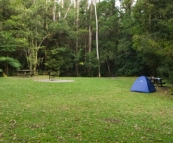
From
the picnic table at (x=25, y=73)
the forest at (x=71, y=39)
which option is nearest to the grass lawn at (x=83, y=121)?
the forest at (x=71, y=39)

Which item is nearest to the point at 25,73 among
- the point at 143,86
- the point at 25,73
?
the point at 25,73

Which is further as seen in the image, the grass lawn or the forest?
the forest

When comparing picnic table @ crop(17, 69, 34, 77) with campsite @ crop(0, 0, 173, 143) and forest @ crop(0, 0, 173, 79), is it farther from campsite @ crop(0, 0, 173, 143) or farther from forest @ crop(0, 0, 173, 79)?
forest @ crop(0, 0, 173, 79)

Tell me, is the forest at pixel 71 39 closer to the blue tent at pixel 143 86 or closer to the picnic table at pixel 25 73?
the picnic table at pixel 25 73

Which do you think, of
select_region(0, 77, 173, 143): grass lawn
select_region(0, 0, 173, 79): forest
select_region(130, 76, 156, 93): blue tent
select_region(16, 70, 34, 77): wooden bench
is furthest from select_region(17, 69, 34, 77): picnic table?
select_region(130, 76, 156, 93): blue tent

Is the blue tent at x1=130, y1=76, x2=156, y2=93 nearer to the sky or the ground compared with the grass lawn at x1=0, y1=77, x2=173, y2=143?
nearer to the sky

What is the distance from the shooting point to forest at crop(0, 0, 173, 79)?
16516 millimetres

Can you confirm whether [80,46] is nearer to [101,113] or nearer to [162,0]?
[162,0]

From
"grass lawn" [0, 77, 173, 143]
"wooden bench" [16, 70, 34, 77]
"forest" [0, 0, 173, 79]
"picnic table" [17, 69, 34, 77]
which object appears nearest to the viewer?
"grass lawn" [0, 77, 173, 143]

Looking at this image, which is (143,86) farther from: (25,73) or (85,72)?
(85,72)

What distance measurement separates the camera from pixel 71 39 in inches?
833

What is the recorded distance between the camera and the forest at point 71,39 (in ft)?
54.2

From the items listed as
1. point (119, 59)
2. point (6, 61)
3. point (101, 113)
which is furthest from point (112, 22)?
point (101, 113)

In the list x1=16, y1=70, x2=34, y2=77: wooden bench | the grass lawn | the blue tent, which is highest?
x1=16, y1=70, x2=34, y2=77: wooden bench
